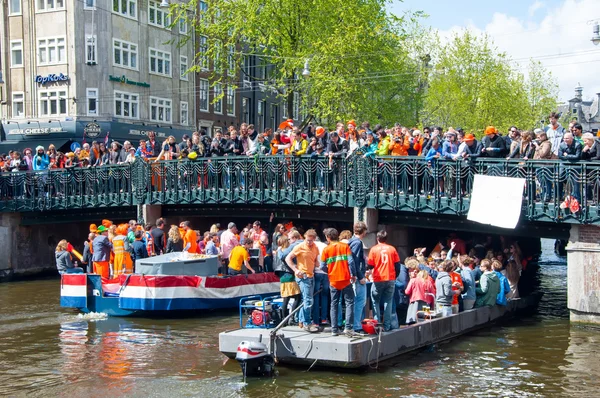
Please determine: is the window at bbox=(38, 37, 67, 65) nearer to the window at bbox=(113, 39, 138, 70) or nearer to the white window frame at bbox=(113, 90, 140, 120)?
the window at bbox=(113, 39, 138, 70)

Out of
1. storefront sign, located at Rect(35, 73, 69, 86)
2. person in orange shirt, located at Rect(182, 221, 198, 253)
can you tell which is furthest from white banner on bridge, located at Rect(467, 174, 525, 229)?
storefront sign, located at Rect(35, 73, 69, 86)

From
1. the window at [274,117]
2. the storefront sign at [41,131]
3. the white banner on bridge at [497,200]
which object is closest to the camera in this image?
the white banner on bridge at [497,200]

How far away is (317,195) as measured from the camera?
25438 millimetres

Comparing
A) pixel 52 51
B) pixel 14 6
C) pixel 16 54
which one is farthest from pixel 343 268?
pixel 14 6

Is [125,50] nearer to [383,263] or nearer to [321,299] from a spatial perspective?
[321,299]

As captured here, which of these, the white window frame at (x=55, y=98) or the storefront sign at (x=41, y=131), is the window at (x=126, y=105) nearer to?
the white window frame at (x=55, y=98)

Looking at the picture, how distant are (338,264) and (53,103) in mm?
34198

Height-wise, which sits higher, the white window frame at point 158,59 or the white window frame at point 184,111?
the white window frame at point 158,59

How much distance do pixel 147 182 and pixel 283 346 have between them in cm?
1651

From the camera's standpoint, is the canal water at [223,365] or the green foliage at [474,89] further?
the green foliage at [474,89]

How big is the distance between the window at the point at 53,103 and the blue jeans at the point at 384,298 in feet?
108

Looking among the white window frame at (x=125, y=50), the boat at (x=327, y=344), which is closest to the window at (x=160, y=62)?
the white window frame at (x=125, y=50)

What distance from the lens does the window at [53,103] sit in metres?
44.6

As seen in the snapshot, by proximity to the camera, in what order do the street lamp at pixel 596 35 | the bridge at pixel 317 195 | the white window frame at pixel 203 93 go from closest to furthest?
the bridge at pixel 317 195 < the street lamp at pixel 596 35 < the white window frame at pixel 203 93
